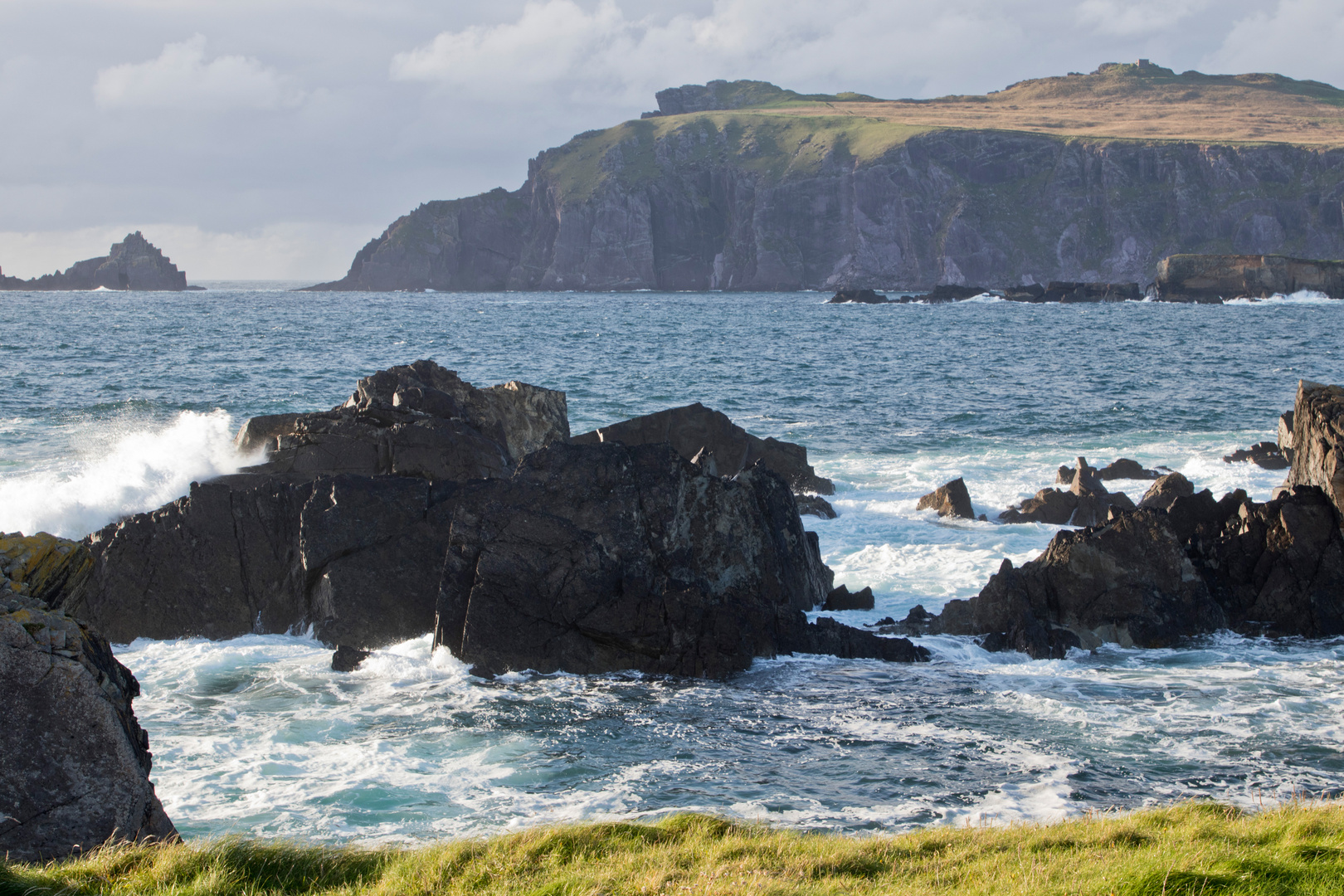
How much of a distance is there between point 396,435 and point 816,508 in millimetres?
A: 10451

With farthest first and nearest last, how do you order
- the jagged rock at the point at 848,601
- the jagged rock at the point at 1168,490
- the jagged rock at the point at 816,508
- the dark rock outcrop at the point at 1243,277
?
the dark rock outcrop at the point at 1243,277
the jagged rock at the point at 816,508
the jagged rock at the point at 1168,490
the jagged rock at the point at 848,601

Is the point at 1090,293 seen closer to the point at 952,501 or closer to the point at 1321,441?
the point at 952,501

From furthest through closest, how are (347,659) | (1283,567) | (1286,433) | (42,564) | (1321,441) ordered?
(1286,433) < (1321,441) < (1283,567) < (347,659) < (42,564)

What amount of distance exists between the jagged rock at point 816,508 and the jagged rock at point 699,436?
1.08m

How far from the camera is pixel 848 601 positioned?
18.1 m

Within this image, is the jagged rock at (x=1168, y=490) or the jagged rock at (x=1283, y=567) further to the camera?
the jagged rock at (x=1168, y=490)

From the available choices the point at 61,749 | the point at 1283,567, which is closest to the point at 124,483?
the point at 61,749

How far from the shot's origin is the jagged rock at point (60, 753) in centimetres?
768

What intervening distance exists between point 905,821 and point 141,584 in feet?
40.8

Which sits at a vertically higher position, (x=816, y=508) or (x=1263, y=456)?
(x=1263, y=456)

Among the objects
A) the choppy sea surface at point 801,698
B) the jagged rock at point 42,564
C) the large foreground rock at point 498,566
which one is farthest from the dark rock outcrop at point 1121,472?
the jagged rock at point 42,564

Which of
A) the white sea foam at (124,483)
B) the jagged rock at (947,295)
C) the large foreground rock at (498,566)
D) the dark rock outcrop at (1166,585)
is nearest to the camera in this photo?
the large foreground rock at (498,566)

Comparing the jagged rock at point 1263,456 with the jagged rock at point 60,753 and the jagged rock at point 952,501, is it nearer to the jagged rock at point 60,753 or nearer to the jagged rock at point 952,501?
the jagged rock at point 952,501

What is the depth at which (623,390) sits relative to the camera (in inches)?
1932
